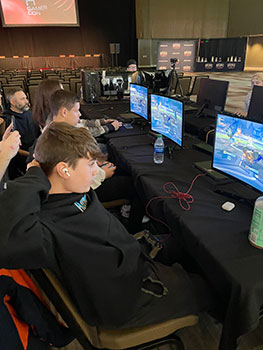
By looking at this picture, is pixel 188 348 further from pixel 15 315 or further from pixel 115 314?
pixel 15 315

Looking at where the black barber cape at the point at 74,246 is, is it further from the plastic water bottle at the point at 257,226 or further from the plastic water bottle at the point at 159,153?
the plastic water bottle at the point at 159,153

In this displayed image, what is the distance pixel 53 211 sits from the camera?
2.76ft

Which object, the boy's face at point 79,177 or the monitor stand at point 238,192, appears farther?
the monitor stand at point 238,192

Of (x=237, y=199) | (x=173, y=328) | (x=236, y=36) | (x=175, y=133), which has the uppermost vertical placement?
(x=236, y=36)

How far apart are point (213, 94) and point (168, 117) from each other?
3.62 ft

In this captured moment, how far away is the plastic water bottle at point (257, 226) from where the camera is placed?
0.98 m

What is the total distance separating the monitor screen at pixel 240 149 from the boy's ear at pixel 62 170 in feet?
3.02

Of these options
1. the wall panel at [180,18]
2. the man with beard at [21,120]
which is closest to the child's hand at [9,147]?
A: the man with beard at [21,120]

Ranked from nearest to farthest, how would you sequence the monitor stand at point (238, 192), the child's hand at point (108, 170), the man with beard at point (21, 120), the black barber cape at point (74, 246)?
the black barber cape at point (74, 246), the monitor stand at point (238, 192), the child's hand at point (108, 170), the man with beard at point (21, 120)

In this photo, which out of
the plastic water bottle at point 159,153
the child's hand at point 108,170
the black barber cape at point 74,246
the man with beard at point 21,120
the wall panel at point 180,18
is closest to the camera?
the black barber cape at point 74,246

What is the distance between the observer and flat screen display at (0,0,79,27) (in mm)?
11875

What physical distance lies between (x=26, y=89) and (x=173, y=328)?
26.7 feet

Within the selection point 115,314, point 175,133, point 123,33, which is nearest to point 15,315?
point 115,314

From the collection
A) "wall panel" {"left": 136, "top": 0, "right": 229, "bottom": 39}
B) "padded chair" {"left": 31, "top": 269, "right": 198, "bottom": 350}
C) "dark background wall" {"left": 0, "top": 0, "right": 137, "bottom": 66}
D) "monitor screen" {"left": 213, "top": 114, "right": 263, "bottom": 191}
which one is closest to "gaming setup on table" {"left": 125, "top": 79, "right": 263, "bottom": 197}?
"monitor screen" {"left": 213, "top": 114, "right": 263, "bottom": 191}
